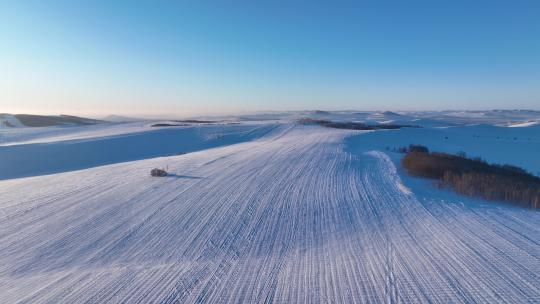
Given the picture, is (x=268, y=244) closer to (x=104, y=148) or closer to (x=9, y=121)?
(x=104, y=148)

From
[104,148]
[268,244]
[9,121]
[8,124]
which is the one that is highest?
[268,244]

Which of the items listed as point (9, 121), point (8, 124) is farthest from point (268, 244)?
point (9, 121)

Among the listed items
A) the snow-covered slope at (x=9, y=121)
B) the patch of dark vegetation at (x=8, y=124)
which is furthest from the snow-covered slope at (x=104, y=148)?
the snow-covered slope at (x=9, y=121)

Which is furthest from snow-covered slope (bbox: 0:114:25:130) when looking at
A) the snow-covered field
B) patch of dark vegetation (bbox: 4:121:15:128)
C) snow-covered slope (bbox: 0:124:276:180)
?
the snow-covered field

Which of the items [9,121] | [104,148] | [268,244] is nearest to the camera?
[268,244]

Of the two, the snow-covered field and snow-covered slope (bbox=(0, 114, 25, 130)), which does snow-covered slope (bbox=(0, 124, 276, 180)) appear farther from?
snow-covered slope (bbox=(0, 114, 25, 130))

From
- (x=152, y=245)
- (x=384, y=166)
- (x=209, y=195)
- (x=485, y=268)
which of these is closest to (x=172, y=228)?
(x=152, y=245)

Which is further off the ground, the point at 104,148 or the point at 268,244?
the point at 268,244

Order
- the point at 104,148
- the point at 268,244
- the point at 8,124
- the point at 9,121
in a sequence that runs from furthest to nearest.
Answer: the point at 9,121 → the point at 8,124 → the point at 104,148 → the point at 268,244

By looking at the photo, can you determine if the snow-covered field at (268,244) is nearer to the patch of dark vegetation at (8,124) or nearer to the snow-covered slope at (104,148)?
the snow-covered slope at (104,148)
